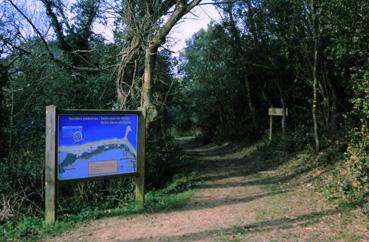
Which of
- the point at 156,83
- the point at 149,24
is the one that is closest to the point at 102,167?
the point at 149,24

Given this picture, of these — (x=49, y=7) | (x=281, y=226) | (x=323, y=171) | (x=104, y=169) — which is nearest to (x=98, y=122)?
(x=104, y=169)

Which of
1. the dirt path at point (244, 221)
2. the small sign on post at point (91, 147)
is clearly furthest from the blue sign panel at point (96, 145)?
the dirt path at point (244, 221)

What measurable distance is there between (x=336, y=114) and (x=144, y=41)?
7.24 meters

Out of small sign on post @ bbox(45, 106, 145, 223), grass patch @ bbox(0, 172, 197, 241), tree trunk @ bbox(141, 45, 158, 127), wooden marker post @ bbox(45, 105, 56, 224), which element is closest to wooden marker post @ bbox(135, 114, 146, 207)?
small sign on post @ bbox(45, 106, 145, 223)

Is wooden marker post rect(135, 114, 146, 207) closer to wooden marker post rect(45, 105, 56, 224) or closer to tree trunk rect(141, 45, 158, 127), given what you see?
wooden marker post rect(45, 105, 56, 224)

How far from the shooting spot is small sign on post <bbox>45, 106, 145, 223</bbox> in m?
6.50

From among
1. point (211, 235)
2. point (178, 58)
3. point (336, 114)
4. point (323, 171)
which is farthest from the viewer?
point (178, 58)

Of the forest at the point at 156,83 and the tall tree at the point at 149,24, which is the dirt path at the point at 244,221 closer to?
the forest at the point at 156,83

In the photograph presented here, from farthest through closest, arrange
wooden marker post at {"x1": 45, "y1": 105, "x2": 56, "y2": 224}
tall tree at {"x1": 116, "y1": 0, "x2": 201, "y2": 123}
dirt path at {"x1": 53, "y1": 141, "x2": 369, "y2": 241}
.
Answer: tall tree at {"x1": 116, "y1": 0, "x2": 201, "y2": 123}
wooden marker post at {"x1": 45, "y1": 105, "x2": 56, "y2": 224}
dirt path at {"x1": 53, "y1": 141, "x2": 369, "y2": 241}

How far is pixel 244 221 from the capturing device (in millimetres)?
5883

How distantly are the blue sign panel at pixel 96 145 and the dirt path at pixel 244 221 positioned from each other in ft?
3.32

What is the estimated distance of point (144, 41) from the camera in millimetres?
9914

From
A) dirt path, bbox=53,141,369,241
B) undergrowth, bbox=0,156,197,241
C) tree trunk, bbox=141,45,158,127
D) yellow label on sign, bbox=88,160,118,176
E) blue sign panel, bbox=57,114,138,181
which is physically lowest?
undergrowth, bbox=0,156,197,241

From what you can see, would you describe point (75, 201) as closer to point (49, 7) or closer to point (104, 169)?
point (104, 169)
